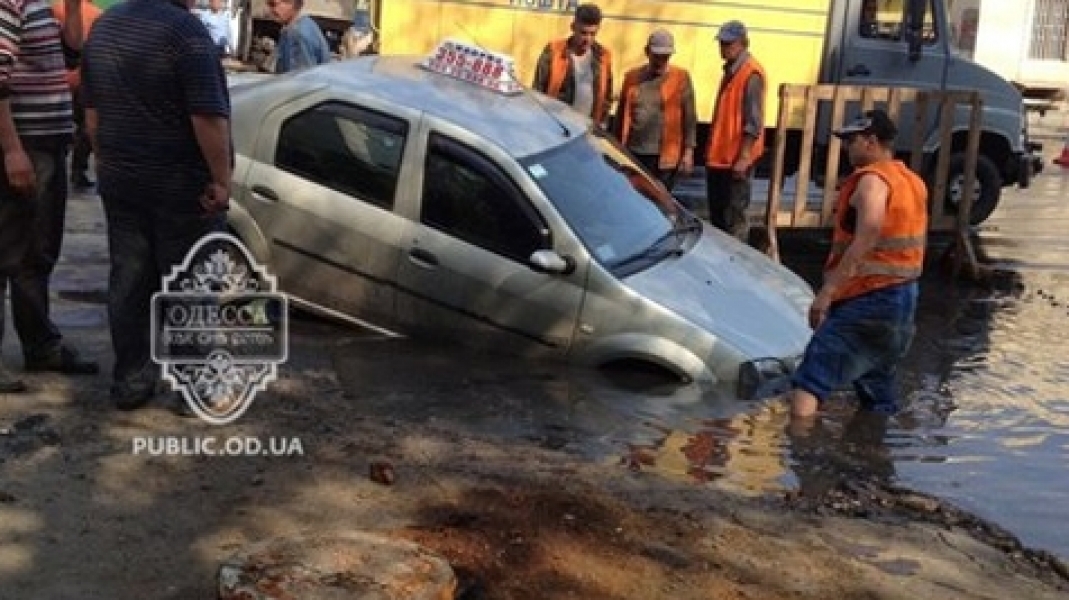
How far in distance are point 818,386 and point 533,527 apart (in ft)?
7.60

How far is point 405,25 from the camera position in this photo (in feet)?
41.2

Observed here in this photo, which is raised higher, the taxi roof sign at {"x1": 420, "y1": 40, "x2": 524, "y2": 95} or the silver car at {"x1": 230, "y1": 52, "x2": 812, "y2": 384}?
the taxi roof sign at {"x1": 420, "y1": 40, "x2": 524, "y2": 95}

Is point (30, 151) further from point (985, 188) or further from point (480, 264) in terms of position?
point (985, 188)

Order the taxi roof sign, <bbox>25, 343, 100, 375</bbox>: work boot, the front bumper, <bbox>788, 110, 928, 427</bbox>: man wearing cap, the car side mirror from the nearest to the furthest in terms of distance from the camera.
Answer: <bbox>25, 343, 100, 375</bbox>: work boot, <bbox>788, 110, 928, 427</bbox>: man wearing cap, the front bumper, the car side mirror, the taxi roof sign

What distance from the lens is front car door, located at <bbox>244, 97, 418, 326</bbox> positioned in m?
6.89

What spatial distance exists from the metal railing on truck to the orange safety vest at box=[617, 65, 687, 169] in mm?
1023

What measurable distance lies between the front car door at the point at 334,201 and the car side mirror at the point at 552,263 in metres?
0.80

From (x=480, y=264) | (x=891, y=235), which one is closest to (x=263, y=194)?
(x=480, y=264)

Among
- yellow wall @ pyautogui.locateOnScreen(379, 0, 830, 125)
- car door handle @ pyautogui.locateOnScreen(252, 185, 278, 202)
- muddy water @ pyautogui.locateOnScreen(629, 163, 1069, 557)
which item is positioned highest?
yellow wall @ pyautogui.locateOnScreen(379, 0, 830, 125)

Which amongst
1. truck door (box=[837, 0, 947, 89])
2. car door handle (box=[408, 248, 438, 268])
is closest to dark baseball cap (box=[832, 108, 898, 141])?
car door handle (box=[408, 248, 438, 268])

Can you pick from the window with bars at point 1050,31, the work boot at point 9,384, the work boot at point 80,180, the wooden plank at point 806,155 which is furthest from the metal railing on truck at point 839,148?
the window with bars at point 1050,31

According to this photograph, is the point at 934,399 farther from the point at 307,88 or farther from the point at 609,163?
the point at 307,88

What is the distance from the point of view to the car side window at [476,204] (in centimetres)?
662

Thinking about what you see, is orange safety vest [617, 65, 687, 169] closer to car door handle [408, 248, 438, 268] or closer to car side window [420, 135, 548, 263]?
car side window [420, 135, 548, 263]
